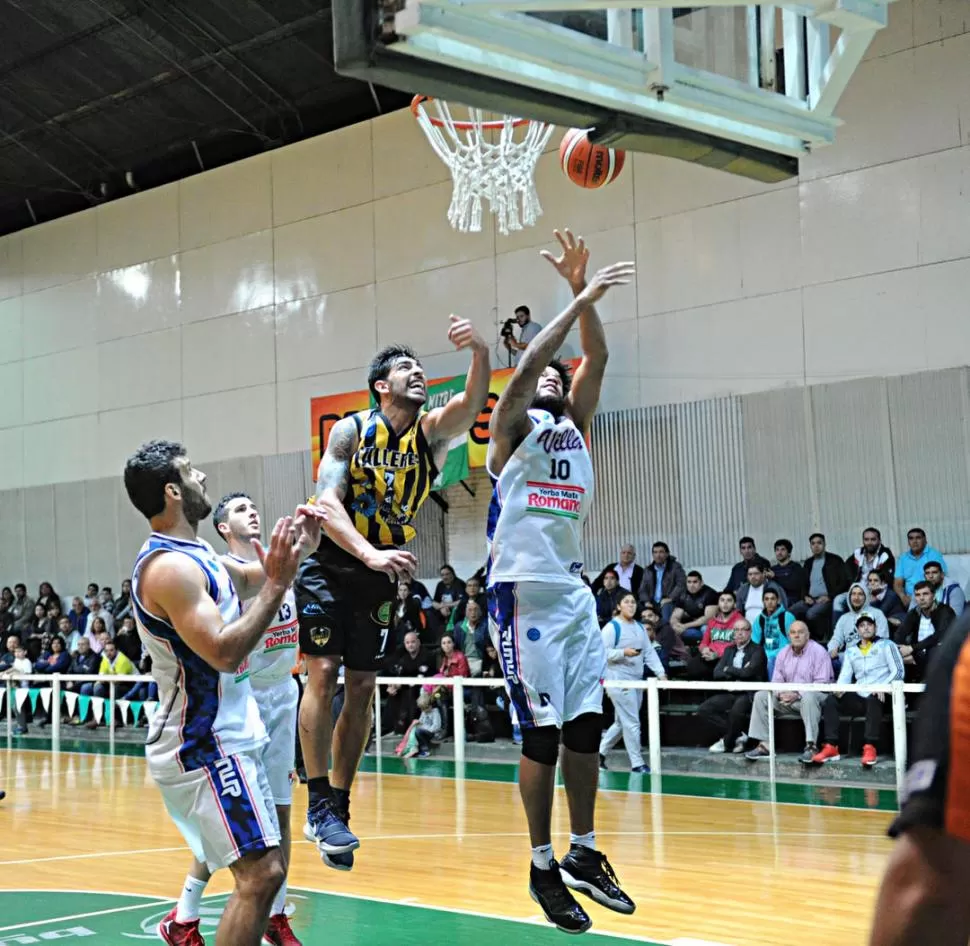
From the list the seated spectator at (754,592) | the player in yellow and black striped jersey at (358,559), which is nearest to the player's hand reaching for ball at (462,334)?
the player in yellow and black striped jersey at (358,559)

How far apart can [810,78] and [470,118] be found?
793 cm

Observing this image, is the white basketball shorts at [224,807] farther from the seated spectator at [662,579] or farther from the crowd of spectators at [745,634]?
the seated spectator at [662,579]

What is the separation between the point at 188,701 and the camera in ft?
15.0

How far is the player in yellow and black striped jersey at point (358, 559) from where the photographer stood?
20.5 feet

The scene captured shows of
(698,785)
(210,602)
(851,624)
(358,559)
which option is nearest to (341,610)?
(358,559)

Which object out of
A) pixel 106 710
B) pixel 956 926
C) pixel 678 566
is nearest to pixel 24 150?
pixel 106 710

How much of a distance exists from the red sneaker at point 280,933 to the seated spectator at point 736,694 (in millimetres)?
7334

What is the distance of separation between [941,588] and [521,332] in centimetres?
618

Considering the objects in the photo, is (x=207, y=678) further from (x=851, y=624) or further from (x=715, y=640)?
(x=715, y=640)

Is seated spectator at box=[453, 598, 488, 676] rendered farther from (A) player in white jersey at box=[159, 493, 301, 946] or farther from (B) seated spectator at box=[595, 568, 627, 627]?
(A) player in white jersey at box=[159, 493, 301, 946]

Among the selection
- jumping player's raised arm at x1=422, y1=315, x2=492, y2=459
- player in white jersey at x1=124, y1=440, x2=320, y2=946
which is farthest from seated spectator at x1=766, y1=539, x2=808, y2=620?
player in white jersey at x1=124, y1=440, x2=320, y2=946

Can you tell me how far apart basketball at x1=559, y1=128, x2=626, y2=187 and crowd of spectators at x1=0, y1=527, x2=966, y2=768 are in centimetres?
458

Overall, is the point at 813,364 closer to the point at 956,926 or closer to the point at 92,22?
the point at 92,22

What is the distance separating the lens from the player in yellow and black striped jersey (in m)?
6.26
